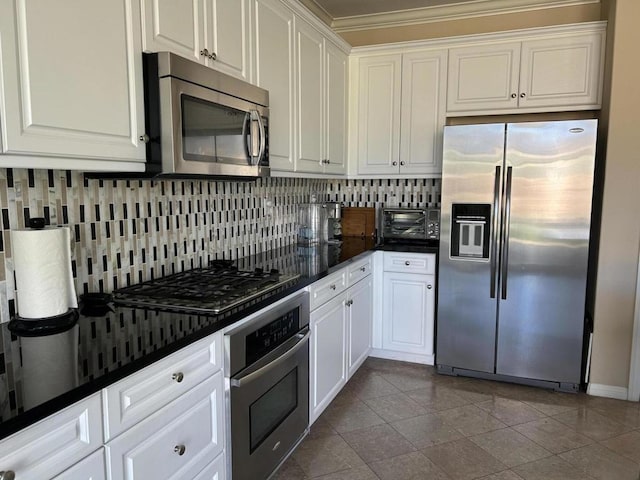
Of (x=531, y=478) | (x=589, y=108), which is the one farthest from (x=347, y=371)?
(x=589, y=108)

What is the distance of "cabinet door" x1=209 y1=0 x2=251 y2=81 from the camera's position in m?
1.95

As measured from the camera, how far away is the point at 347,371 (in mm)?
3041

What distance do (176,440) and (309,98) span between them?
2.24m

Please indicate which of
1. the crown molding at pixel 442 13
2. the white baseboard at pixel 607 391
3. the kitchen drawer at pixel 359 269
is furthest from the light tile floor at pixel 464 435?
the crown molding at pixel 442 13

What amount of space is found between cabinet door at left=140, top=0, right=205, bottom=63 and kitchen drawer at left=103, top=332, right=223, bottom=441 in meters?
1.05

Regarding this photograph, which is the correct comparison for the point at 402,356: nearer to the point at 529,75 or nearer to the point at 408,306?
the point at 408,306

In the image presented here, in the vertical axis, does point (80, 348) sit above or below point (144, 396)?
above

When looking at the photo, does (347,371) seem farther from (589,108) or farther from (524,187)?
(589,108)

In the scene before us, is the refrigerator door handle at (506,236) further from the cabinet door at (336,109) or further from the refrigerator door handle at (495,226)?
the cabinet door at (336,109)

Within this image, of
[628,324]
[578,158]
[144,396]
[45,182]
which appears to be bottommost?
[628,324]

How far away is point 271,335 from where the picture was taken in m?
1.94

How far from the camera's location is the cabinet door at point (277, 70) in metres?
2.35

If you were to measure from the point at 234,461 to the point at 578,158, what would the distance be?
8.68 ft

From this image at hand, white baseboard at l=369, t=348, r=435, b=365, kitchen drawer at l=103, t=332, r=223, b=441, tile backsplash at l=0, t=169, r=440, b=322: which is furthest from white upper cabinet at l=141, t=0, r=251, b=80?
white baseboard at l=369, t=348, r=435, b=365
